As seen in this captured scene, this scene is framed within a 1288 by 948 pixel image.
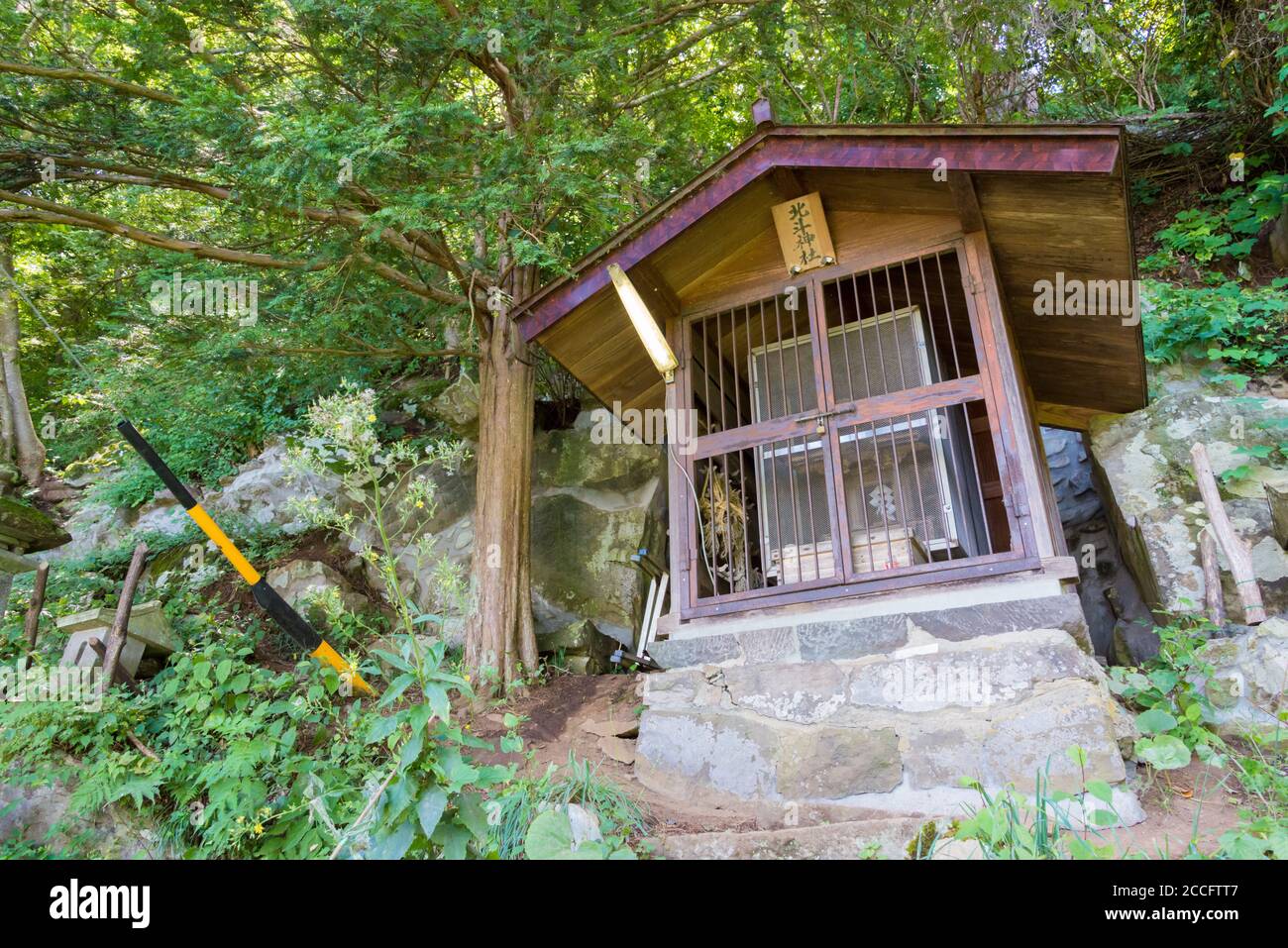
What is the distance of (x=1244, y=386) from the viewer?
298 inches

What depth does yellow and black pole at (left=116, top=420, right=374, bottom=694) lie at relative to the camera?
5.72 m

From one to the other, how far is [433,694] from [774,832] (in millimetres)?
2325

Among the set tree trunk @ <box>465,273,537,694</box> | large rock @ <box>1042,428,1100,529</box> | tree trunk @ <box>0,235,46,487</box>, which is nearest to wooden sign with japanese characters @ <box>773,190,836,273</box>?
tree trunk @ <box>465,273,537,694</box>

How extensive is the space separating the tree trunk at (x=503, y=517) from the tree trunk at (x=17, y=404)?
710 cm

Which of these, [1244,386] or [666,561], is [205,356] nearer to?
[666,561]

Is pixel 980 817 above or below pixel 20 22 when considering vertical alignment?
below

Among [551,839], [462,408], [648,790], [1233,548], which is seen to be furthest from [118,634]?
[1233,548]

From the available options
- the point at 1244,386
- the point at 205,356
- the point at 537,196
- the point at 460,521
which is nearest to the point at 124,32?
the point at 205,356

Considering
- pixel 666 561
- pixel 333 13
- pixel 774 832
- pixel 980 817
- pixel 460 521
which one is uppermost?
pixel 333 13

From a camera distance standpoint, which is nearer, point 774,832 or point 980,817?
point 980,817

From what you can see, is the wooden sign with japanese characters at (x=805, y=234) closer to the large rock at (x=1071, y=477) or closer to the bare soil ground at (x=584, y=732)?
the bare soil ground at (x=584, y=732)

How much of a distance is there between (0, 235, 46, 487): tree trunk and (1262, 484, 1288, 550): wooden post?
13.5 meters

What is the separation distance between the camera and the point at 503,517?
6938 mm
